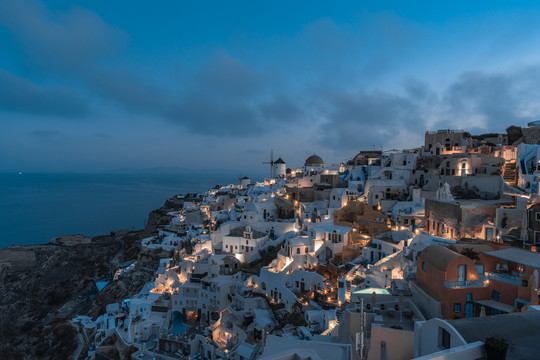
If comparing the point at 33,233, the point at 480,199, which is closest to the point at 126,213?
the point at 33,233

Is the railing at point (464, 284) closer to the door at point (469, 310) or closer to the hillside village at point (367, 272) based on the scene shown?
the hillside village at point (367, 272)

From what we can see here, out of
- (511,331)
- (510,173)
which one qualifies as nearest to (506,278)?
(511,331)

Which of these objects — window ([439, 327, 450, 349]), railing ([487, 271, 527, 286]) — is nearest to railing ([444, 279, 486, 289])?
railing ([487, 271, 527, 286])

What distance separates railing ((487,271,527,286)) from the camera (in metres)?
10.2

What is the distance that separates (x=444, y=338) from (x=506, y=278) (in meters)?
6.15

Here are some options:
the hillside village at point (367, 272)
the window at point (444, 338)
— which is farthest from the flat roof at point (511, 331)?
the window at point (444, 338)

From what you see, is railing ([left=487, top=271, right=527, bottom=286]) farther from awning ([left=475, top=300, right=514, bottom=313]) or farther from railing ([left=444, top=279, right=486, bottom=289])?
awning ([left=475, top=300, right=514, bottom=313])

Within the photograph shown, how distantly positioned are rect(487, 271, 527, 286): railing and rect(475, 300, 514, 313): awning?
2.48 feet

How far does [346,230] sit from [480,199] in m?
10.1

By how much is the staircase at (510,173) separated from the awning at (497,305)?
1872cm

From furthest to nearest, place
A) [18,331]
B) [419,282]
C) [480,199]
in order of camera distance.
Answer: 1. [18,331]
2. [480,199]
3. [419,282]

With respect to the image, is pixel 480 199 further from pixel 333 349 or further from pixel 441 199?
pixel 333 349

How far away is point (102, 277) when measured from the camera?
44844mm

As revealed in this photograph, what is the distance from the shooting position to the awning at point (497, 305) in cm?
1013
